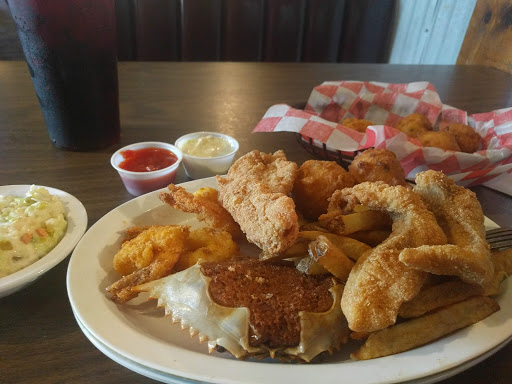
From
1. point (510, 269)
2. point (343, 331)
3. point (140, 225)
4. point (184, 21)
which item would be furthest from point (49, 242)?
point (184, 21)

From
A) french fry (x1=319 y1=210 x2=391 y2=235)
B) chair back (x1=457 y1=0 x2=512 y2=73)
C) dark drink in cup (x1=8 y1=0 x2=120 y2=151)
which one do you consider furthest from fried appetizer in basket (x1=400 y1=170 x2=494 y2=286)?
chair back (x1=457 y1=0 x2=512 y2=73)

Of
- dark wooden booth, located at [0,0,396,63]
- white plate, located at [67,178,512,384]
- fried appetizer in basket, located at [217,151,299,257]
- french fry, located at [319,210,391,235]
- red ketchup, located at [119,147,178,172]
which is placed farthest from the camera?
dark wooden booth, located at [0,0,396,63]

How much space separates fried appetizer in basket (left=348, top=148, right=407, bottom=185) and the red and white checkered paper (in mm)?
381

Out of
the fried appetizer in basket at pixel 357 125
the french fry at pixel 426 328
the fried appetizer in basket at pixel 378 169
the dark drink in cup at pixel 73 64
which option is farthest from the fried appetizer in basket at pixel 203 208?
the fried appetizer in basket at pixel 357 125

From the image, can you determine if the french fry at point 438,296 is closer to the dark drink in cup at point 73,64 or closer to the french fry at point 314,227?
the french fry at point 314,227

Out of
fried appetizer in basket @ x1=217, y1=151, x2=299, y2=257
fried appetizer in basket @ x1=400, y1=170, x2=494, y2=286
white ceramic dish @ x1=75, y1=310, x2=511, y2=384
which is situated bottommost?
white ceramic dish @ x1=75, y1=310, x2=511, y2=384

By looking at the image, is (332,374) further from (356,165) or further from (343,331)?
(356,165)

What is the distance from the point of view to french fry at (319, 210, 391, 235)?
1185 millimetres

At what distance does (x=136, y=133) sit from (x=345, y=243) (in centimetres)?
165

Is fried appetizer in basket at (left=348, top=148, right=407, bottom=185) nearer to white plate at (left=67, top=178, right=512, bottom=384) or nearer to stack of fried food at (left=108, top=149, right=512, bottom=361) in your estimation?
stack of fried food at (left=108, top=149, right=512, bottom=361)

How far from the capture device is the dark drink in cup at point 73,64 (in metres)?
1.69

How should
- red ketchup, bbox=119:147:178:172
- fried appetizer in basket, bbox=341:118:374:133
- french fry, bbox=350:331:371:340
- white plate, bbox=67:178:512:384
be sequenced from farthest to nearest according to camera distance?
1. fried appetizer in basket, bbox=341:118:374:133
2. red ketchup, bbox=119:147:178:172
3. french fry, bbox=350:331:371:340
4. white plate, bbox=67:178:512:384

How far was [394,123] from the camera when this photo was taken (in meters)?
2.56

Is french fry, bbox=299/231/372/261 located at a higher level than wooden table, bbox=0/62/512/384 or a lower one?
higher
